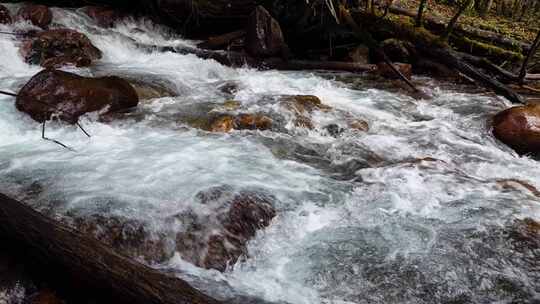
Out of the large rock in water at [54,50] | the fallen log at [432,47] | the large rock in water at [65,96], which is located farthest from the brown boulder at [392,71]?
the large rock in water at [54,50]

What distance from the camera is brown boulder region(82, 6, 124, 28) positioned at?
37.6 feet

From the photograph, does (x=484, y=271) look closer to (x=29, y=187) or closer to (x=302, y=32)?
(x=29, y=187)

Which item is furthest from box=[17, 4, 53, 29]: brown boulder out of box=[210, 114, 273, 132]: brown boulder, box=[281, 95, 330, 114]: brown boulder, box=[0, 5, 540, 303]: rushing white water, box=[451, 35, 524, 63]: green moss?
box=[451, 35, 524, 63]: green moss

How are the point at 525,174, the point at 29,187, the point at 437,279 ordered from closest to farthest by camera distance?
the point at 437,279, the point at 29,187, the point at 525,174

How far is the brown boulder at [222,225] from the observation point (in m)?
3.34

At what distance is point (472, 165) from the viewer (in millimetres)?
5391

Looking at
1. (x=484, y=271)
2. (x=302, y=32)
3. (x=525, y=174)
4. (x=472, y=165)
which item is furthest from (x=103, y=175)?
(x=302, y=32)

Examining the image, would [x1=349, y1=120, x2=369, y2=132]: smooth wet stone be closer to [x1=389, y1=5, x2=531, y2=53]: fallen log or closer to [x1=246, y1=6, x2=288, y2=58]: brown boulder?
[x1=246, y1=6, x2=288, y2=58]: brown boulder

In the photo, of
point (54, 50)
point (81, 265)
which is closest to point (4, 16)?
point (54, 50)

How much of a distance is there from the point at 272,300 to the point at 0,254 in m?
1.64

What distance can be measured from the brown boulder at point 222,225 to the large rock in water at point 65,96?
2.82 m

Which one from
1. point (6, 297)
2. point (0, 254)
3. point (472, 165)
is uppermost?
point (0, 254)

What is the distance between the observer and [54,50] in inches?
330

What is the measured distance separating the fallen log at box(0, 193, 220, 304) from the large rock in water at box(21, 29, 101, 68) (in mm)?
6633
